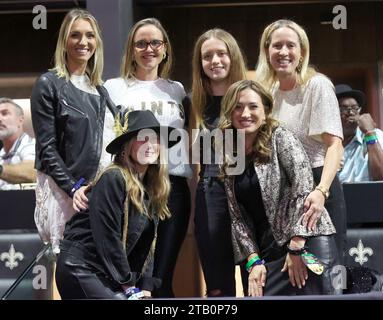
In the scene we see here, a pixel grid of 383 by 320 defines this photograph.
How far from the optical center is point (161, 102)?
4020 millimetres

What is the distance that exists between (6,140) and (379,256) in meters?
2.17

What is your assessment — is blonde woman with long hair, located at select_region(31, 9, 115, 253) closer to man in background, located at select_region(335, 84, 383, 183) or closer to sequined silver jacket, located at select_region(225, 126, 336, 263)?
sequined silver jacket, located at select_region(225, 126, 336, 263)

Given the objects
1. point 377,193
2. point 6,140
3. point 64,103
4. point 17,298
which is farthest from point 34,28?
point 377,193

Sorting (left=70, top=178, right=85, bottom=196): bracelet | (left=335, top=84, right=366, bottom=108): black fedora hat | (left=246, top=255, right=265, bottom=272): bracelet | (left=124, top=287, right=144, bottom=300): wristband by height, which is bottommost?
(left=124, top=287, right=144, bottom=300): wristband

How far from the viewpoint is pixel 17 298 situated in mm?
4062

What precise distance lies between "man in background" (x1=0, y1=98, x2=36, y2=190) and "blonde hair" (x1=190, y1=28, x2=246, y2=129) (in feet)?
3.79

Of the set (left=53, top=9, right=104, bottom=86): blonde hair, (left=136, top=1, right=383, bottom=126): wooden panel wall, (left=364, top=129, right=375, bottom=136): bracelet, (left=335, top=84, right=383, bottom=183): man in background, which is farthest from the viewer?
(left=136, top=1, right=383, bottom=126): wooden panel wall

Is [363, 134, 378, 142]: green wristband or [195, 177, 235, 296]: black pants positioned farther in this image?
[363, 134, 378, 142]: green wristband

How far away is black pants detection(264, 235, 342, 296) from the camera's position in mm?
3633

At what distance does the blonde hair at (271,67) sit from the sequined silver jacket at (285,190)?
1.09 ft

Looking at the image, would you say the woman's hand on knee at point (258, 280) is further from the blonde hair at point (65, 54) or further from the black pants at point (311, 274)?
the blonde hair at point (65, 54)

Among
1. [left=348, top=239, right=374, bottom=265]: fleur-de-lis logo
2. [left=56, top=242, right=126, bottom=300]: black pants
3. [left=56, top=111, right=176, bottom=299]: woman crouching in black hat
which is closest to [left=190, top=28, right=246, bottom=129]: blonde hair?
[left=56, top=111, right=176, bottom=299]: woman crouching in black hat

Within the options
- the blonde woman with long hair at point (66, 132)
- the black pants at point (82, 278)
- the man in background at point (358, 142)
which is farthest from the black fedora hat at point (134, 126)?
the man in background at point (358, 142)
